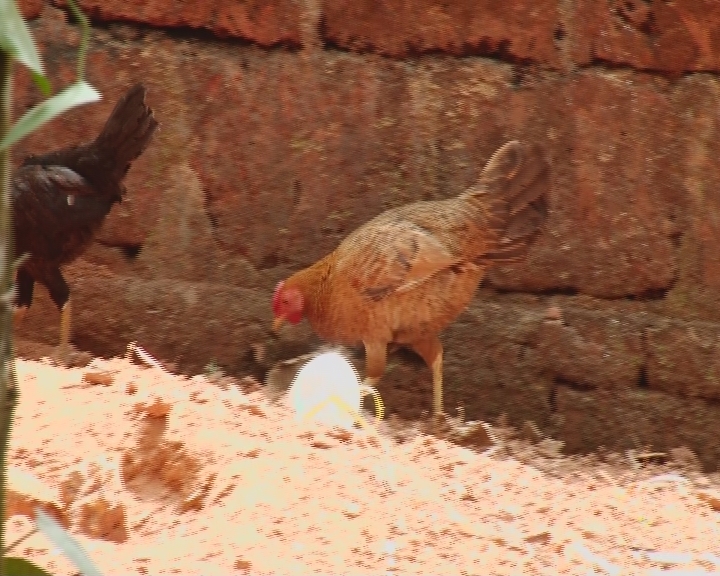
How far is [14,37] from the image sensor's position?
1.55ft

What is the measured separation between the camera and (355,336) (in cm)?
251

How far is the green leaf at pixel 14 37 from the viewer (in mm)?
470

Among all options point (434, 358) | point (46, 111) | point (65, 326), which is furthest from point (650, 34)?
point (46, 111)

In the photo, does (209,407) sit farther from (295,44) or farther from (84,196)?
(295,44)

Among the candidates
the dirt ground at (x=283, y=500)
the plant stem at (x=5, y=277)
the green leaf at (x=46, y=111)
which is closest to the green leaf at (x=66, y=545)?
the plant stem at (x=5, y=277)

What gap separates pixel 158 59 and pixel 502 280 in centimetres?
120

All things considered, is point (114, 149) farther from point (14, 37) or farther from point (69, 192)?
point (14, 37)

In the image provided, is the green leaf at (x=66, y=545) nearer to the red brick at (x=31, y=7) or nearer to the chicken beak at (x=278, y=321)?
the chicken beak at (x=278, y=321)

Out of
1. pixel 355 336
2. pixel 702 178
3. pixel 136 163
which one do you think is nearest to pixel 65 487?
pixel 355 336

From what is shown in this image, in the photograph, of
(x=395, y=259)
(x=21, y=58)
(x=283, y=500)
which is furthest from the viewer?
(x=395, y=259)

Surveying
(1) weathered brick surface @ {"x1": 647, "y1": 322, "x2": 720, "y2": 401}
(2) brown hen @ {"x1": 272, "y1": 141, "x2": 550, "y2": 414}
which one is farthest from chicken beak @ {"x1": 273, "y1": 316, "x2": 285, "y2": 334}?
(1) weathered brick surface @ {"x1": 647, "y1": 322, "x2": 720, "y2": 401}

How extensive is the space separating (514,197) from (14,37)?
2072mm

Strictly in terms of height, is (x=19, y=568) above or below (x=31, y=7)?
below

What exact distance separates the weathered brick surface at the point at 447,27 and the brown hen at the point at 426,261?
1.02ft
